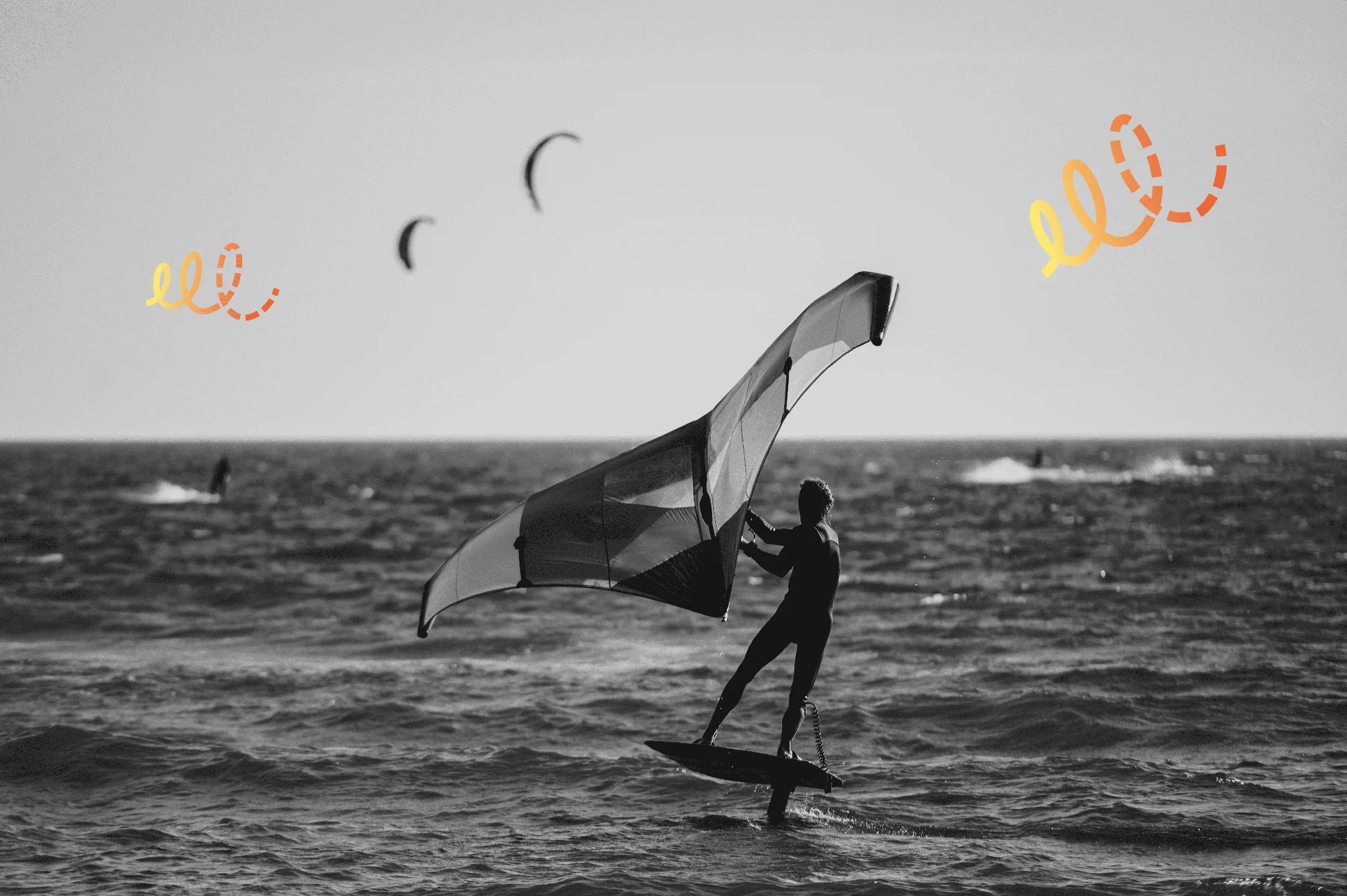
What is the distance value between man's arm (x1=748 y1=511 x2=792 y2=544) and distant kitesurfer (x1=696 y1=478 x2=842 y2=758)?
20mm

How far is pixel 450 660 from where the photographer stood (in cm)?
1498

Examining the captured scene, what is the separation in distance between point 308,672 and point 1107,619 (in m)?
10.1

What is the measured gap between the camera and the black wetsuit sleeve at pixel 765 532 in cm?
714

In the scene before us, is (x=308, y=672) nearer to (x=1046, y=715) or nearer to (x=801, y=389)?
(x=1046, y=715)

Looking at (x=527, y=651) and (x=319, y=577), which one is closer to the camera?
(x=527, y=651)

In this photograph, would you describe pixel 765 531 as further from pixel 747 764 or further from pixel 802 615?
pixel 747 764

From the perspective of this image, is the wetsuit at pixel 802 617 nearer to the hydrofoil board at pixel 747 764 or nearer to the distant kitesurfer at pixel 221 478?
the hydrofoil board at pixel 747 764

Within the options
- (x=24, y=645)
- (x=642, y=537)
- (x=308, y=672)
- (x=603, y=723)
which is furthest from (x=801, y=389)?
(x=24, y=645)

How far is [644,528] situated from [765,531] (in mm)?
648

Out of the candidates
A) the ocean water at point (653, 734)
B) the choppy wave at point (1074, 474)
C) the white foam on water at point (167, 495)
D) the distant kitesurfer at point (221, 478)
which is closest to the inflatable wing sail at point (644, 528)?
the ocean water at point (653, 734)

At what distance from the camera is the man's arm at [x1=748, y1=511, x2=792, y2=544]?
714 cm

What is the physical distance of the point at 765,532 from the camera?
23.4ft

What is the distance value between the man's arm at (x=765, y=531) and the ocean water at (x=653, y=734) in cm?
178

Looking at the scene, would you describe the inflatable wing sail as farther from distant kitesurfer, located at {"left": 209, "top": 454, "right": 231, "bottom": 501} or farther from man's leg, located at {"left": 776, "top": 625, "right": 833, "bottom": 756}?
distant kitesurfer, located at {"left": 209, "top": 454, "right": 231, "bottom": 501}
